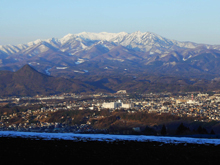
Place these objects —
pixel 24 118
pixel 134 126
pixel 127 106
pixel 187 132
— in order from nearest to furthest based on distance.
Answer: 1. pixel 187 132
2. pixel 134 126
3. pixel 24 118
4. pixel 127 106

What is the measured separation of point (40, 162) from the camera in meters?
30.9

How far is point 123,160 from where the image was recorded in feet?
109

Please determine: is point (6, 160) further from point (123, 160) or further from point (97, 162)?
point (123, 160)

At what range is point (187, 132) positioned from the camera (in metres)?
68.1

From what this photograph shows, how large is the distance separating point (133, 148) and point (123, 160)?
7866mm

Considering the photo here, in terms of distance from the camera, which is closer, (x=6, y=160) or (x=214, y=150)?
(x=6, y=160)

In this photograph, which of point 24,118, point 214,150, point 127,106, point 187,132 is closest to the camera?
point 214,150

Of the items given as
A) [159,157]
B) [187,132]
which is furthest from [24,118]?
[159,157]

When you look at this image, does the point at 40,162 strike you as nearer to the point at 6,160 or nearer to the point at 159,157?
the point at 6,160

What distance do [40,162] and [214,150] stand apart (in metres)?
16.5

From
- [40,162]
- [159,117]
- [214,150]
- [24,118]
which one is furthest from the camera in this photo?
[24,118]

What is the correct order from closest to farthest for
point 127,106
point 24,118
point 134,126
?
point 134,126, point 24,118, point 127,106

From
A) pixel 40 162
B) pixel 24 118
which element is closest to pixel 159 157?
pixel 40 162

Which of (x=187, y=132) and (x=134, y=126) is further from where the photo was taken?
(x=134, y=126)
